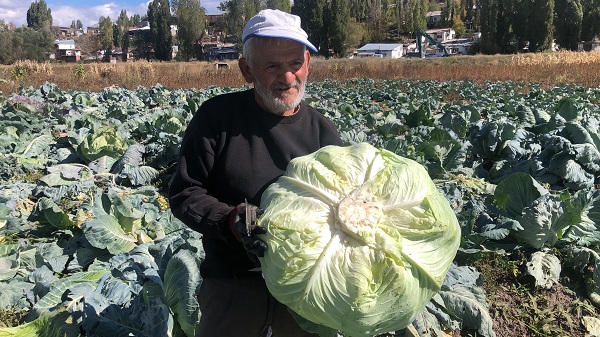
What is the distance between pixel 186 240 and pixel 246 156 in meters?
1.32

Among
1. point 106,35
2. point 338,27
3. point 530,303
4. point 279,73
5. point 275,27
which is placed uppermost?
point 106,35

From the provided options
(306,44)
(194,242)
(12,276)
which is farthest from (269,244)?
(12,276)

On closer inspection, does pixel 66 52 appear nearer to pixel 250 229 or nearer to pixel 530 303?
pixel 530 303

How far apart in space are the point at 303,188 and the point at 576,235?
3434 mm

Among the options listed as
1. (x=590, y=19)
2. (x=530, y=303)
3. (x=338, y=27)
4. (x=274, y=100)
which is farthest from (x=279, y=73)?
(x=590, y=19)

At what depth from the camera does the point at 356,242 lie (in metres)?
1.60

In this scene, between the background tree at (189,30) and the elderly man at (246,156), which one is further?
the background tree at (189,30)

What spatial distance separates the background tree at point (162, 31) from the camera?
78.6 meters

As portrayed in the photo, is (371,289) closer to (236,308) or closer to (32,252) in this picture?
(236,308)

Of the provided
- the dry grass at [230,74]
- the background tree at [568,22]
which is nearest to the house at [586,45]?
the background tree at [568,22]

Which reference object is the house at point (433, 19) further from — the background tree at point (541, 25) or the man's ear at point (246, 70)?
the man's ear at point (246, 70)

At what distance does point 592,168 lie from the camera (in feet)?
18.1

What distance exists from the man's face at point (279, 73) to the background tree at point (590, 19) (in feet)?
215

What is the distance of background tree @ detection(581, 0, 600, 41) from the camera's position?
54.5m
